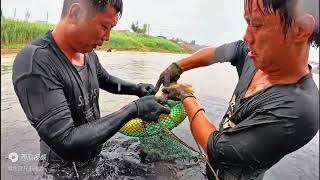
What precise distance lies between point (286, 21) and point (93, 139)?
1.49 metres

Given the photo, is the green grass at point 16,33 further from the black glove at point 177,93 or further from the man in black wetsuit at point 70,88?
the black glove at point 177,93

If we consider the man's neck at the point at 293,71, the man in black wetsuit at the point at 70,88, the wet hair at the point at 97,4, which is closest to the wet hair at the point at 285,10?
the man's neck at the point at 293,71

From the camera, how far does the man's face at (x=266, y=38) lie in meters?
2.08

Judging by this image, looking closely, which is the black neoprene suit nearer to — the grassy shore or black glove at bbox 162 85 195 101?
black glove at bbox 162 85 195 101

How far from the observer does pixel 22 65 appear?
2486 millimetres

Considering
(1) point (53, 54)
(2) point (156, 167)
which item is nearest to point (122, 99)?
(2) point (156, 167)

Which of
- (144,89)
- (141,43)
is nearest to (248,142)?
(144,89)

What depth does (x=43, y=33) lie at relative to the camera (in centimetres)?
436

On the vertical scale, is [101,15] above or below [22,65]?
above

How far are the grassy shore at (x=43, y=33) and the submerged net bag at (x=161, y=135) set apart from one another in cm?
162

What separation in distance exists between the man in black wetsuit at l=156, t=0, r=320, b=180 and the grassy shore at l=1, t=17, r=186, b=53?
8.45 feet

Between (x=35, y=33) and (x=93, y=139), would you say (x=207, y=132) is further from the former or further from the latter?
(x=35, y=33)

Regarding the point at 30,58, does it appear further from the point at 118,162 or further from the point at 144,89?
the point at 144,89

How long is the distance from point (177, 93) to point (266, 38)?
91cm
